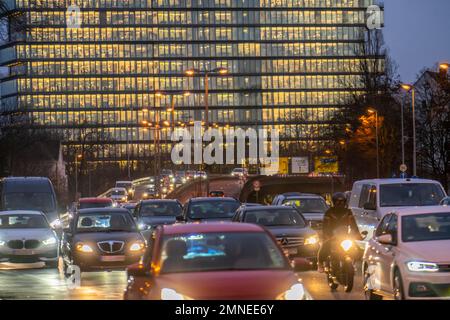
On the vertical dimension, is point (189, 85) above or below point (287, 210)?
above

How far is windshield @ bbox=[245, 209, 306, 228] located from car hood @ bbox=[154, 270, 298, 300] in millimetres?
14434

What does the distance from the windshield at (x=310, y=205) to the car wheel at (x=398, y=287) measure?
811 inches

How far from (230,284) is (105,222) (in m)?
Result: 17.1

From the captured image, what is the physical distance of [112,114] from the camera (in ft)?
642

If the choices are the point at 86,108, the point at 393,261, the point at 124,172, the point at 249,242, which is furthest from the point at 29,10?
the point at 86,108

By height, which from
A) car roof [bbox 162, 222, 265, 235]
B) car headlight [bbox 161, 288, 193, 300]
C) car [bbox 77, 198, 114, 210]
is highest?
car roof [bbox 162, 222, 265, 235]

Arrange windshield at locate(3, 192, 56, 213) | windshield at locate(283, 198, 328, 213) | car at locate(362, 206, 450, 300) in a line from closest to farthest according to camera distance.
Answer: car at locate(362, 206, 450, 300) → windshield at locate(283, 198, 328, 213) → windshield at locate(3, 192, 56, 213)

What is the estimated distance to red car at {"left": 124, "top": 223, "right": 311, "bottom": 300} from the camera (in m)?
10.2

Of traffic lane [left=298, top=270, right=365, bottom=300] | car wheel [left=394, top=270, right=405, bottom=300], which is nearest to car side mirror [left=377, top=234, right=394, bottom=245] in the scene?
car wheel [left=394, top=270, right=405, bottom=300]

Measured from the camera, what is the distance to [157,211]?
3509cm

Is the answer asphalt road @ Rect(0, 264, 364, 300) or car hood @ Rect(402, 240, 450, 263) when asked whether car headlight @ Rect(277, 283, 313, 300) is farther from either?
asphalt road @ Rect(0, 264, 364, 300)

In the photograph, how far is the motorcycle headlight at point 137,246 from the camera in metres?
25.0
